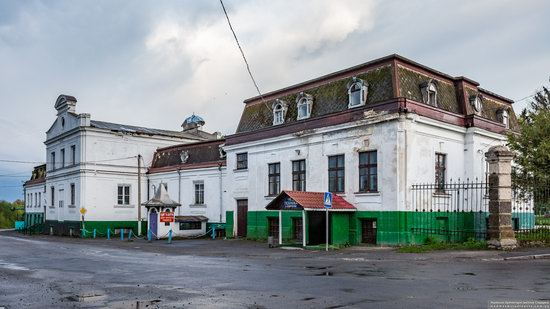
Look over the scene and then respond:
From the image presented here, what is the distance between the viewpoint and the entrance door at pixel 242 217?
3328cm

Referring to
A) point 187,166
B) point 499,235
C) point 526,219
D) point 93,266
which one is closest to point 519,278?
point 499,235

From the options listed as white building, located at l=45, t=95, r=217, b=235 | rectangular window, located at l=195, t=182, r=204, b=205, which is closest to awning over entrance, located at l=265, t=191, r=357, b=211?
rectangular window, located at l=195, t=182, r=204, b=205

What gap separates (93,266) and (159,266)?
Answer: 231 centimetres

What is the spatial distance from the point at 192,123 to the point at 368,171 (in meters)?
38.9

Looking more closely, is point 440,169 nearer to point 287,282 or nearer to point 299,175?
point 299,175

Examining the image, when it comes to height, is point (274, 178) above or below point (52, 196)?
above

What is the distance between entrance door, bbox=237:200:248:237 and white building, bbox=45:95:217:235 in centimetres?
1172

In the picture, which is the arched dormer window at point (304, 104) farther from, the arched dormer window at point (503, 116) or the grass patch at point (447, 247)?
the arched dormer window at point (503, 116)

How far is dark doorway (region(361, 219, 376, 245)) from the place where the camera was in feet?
81.4

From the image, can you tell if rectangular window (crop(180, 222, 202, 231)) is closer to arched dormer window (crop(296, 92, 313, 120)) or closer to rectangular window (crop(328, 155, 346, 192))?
arched dormer window (crop(296, 92, 313, 120))

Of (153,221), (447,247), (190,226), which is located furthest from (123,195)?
(447,247)

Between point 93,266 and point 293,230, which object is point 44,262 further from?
A: point 293,230

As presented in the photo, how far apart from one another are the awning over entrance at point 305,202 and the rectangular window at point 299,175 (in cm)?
316

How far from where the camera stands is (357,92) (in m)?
26.1
